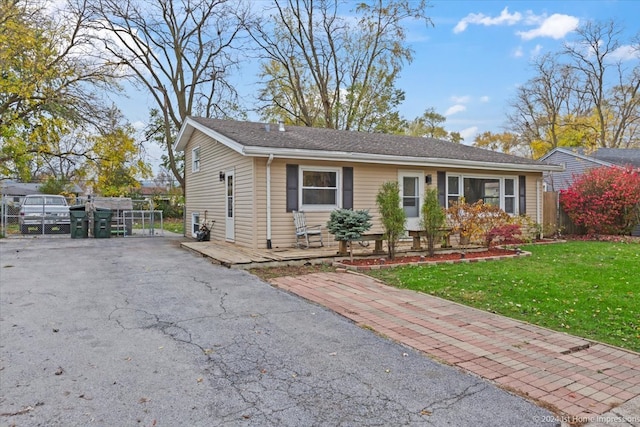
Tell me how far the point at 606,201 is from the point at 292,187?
10.2 meters

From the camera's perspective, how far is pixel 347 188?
10625 mm

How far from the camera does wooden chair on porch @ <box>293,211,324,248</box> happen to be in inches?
386

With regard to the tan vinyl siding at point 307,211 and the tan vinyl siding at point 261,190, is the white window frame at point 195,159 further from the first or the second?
the tan vinyl siding at point 307,211

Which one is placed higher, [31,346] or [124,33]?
[124,33]

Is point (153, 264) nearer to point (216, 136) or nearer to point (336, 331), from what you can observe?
point (216, 136)

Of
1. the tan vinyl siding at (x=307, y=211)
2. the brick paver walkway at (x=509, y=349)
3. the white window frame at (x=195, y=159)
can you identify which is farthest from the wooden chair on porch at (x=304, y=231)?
the white window frame at (x=195, y=159)

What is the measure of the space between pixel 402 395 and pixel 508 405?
2.17 feet

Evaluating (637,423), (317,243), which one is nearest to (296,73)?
(317,243)

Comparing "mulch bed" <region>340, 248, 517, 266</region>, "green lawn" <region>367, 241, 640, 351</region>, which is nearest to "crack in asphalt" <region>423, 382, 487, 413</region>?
"green lawn" <region>367, 241, 640, 351</region>

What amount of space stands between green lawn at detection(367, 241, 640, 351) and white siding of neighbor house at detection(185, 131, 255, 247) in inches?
154

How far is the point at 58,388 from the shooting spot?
2824mm

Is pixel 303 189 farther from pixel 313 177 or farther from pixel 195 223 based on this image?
pixel 195 223

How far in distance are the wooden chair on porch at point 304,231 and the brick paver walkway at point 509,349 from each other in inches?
164

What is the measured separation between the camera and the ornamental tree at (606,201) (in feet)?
42.5
